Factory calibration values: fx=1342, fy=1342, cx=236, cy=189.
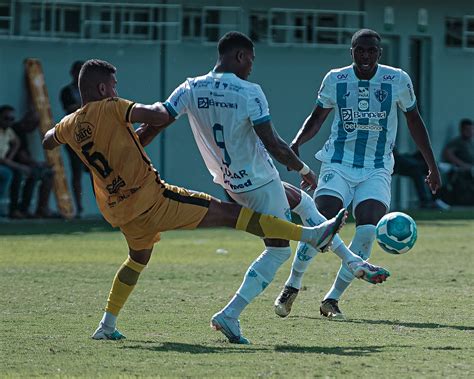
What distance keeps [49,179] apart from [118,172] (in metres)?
13.9

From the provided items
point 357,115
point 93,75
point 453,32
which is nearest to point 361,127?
point 357,115

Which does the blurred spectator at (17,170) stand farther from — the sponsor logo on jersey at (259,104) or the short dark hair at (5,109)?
the sponsor logo on jersey at (259,104)

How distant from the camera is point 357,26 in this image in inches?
1084

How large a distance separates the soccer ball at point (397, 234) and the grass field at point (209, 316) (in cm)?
62

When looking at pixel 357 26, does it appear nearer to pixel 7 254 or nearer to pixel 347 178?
pixel 7 254

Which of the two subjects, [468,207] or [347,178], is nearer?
[347,178]

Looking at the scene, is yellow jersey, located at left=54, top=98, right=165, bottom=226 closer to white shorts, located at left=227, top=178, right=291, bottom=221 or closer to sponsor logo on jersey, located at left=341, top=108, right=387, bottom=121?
white shorts, located at left=227, top=178, right=291, bottom=221

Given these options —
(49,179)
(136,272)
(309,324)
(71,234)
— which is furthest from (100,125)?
(49,179)

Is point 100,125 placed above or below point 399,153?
above

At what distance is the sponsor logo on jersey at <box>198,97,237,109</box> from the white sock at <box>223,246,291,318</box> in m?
1.11

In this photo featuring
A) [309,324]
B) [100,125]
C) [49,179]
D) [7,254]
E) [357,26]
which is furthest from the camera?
[357,26]

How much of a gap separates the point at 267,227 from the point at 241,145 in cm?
66

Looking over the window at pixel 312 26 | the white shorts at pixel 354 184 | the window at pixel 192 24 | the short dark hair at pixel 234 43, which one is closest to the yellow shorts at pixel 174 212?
the short dark hair at pixel 234 43

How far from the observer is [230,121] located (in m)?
9.47
